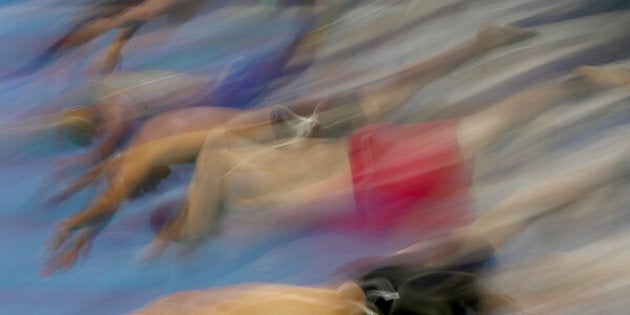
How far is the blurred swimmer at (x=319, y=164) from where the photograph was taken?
2.53ft

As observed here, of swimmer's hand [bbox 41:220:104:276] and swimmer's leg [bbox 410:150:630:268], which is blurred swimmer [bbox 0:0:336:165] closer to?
swimmer's hand [bbox 41:220:104:276]

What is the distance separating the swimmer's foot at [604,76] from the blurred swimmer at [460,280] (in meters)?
0.09

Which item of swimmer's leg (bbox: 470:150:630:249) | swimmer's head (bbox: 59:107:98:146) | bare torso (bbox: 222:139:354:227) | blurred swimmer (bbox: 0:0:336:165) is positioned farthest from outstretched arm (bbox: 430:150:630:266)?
swimmer's head (bbox: 59:107:98:146)

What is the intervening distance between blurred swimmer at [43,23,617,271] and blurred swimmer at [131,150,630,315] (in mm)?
42

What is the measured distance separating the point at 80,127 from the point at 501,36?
460 millimetres

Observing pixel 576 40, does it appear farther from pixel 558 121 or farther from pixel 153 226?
pixel 153 226

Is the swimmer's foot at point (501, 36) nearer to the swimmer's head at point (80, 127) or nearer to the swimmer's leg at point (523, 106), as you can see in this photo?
the swimmer's leg at point (523, 106)

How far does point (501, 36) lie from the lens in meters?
0.84

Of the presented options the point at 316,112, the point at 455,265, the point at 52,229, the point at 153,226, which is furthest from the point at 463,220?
the point at 52,229

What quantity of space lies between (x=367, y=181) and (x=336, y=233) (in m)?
0.06

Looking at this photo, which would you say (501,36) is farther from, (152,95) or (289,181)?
(152,95)

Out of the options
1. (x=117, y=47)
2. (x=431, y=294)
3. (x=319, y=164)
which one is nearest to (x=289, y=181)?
(x=319, y=164)

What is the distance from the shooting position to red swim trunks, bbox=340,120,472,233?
2.46ft

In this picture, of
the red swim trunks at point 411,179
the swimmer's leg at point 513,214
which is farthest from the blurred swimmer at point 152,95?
the swimmer's leg at point 513,214
